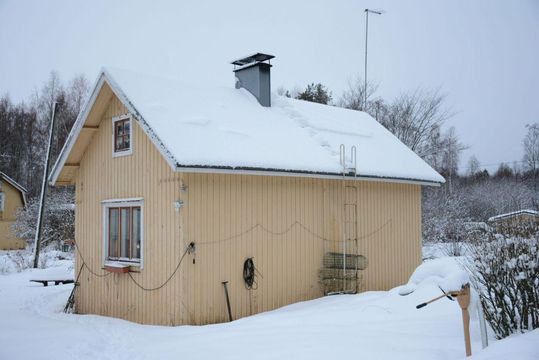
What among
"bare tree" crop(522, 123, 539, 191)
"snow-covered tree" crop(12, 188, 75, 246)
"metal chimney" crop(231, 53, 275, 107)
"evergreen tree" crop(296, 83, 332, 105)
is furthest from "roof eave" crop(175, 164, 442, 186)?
"bare tree" crop(522, 123, 539, 191)

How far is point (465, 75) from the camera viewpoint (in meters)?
42.6

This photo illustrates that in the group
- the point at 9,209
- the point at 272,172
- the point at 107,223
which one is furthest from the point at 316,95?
the point at 272,172

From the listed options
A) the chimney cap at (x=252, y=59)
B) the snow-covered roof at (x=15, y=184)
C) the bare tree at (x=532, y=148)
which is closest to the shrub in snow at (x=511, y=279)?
the chimney cap at (x=252, y=59)

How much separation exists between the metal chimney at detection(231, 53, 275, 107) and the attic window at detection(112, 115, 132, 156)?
402 centimetres

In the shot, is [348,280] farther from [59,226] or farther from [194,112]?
[59,226]

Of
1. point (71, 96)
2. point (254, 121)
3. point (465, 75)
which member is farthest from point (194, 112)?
point (465, 75)

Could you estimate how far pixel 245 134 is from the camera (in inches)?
482

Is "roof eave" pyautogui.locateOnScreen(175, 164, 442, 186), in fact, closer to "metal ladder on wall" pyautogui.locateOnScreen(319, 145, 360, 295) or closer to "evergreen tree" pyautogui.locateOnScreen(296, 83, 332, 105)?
"metal ladder on wall" pyautogui.locateOnScreen(319, 145, 360, 295)

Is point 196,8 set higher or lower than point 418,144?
higher

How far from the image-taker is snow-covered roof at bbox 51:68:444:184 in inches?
421

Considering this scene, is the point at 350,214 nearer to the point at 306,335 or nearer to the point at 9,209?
the point at 306,335

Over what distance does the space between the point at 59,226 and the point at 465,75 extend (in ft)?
104

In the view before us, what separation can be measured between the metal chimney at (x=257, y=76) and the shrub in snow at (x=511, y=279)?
8763mm

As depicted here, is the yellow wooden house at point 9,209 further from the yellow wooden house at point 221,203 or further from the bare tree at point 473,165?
the bare tree at point 473,165
